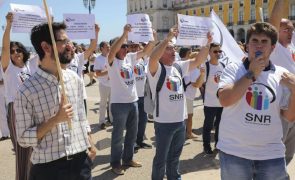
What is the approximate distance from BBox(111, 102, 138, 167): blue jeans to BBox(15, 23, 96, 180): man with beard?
2.33 metres

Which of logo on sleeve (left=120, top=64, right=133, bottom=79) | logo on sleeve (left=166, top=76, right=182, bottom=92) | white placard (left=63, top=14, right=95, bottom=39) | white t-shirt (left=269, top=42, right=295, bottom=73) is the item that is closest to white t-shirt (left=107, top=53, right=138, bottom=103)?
logo on sleeve (left=120, top=64, right=133, bottom=79)

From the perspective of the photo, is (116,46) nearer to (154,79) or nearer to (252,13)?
(154,79)

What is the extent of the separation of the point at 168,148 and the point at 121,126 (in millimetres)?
1183

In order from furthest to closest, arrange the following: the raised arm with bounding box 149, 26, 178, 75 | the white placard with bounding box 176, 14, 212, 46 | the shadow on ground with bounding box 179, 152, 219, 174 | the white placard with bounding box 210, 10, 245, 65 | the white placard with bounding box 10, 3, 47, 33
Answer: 1. the shadow on ground with bounding box 179, 152, 219, 174
2. the white placard with bounding box 176, 14, 212, 46
3. the white placard with bounding box 10, 3, 47, 33
4. the white placard with bounding box 210, 10, 245, 65
5. the raised arm with bounding box 149, 26, 178, 75

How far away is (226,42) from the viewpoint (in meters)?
4.24

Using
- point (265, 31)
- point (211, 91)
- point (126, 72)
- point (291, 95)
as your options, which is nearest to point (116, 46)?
point (126, 72)

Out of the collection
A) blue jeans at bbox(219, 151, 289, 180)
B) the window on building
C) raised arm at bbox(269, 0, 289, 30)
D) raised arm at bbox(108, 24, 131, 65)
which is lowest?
blue jeans at bbox(219, 151, 289, 180)

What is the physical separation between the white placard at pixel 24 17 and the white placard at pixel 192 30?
1.86 metres

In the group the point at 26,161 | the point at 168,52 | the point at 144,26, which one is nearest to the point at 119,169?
the point at 26,161

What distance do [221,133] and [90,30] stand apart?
3.17 metres

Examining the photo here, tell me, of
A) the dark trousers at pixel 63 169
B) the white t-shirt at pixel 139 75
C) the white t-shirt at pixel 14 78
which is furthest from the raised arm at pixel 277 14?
the white t-shirt at pixel 139 75

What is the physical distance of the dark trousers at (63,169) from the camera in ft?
8.66

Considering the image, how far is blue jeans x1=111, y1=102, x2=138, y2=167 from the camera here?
5167 mm

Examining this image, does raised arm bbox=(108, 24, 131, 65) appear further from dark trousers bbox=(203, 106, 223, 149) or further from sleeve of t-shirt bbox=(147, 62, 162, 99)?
dark trousers bbox=(203, 106, 223, 149)
